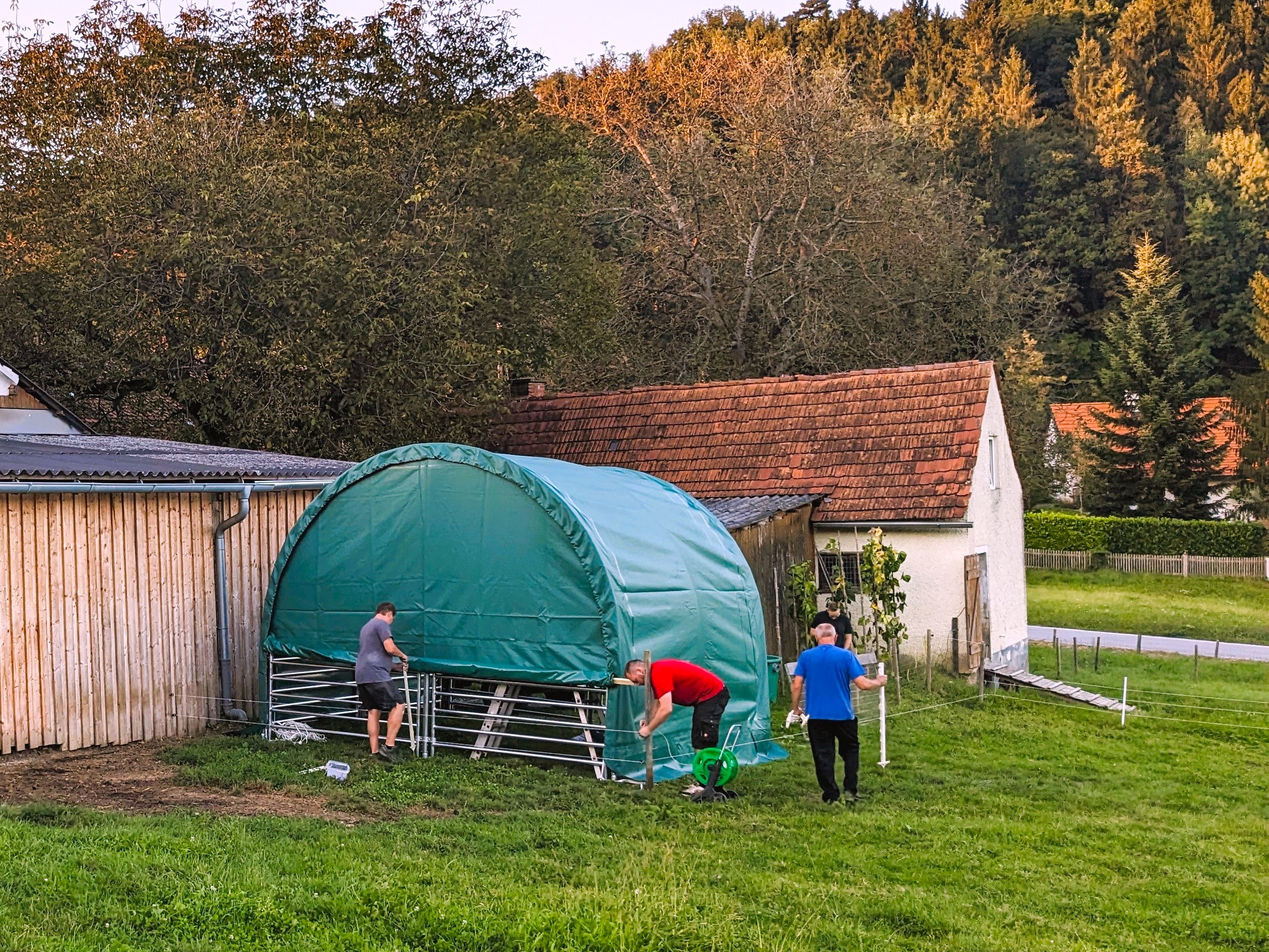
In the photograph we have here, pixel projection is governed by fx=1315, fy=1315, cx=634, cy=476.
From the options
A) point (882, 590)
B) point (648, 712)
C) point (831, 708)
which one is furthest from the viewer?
point (882, 590)

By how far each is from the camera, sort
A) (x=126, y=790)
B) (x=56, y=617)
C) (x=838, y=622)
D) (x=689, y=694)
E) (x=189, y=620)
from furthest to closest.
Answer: (x=838, y=622) → (x=189, y=620) → (x=56, y=617) → (x=689, y=694) → (x=126, y=790)

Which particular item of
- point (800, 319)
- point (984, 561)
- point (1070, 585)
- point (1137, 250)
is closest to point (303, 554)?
point (984, 561)

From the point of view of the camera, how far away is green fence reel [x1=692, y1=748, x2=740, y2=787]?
1147cm

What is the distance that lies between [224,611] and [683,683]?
19.0ft

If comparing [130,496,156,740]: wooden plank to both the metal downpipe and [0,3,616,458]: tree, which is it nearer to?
the metal downpipe

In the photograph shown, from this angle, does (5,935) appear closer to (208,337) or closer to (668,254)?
(208,337)

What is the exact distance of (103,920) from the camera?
7.15 metres

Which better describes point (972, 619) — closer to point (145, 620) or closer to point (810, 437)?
point (810, 437)

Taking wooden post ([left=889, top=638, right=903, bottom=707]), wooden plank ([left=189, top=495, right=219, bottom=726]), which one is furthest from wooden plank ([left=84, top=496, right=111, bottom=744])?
wooden post ([left=889, top=638, right=903, bottom=707])

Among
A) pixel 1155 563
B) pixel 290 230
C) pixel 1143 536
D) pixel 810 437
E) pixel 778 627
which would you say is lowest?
pixel 1155 563

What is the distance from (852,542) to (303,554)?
412 inches

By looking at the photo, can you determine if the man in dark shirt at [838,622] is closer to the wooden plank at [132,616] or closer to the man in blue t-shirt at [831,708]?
the man in blue t-shirt at [831,708]

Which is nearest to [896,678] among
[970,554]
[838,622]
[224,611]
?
[838,622]

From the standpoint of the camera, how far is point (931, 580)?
71.5 feet
